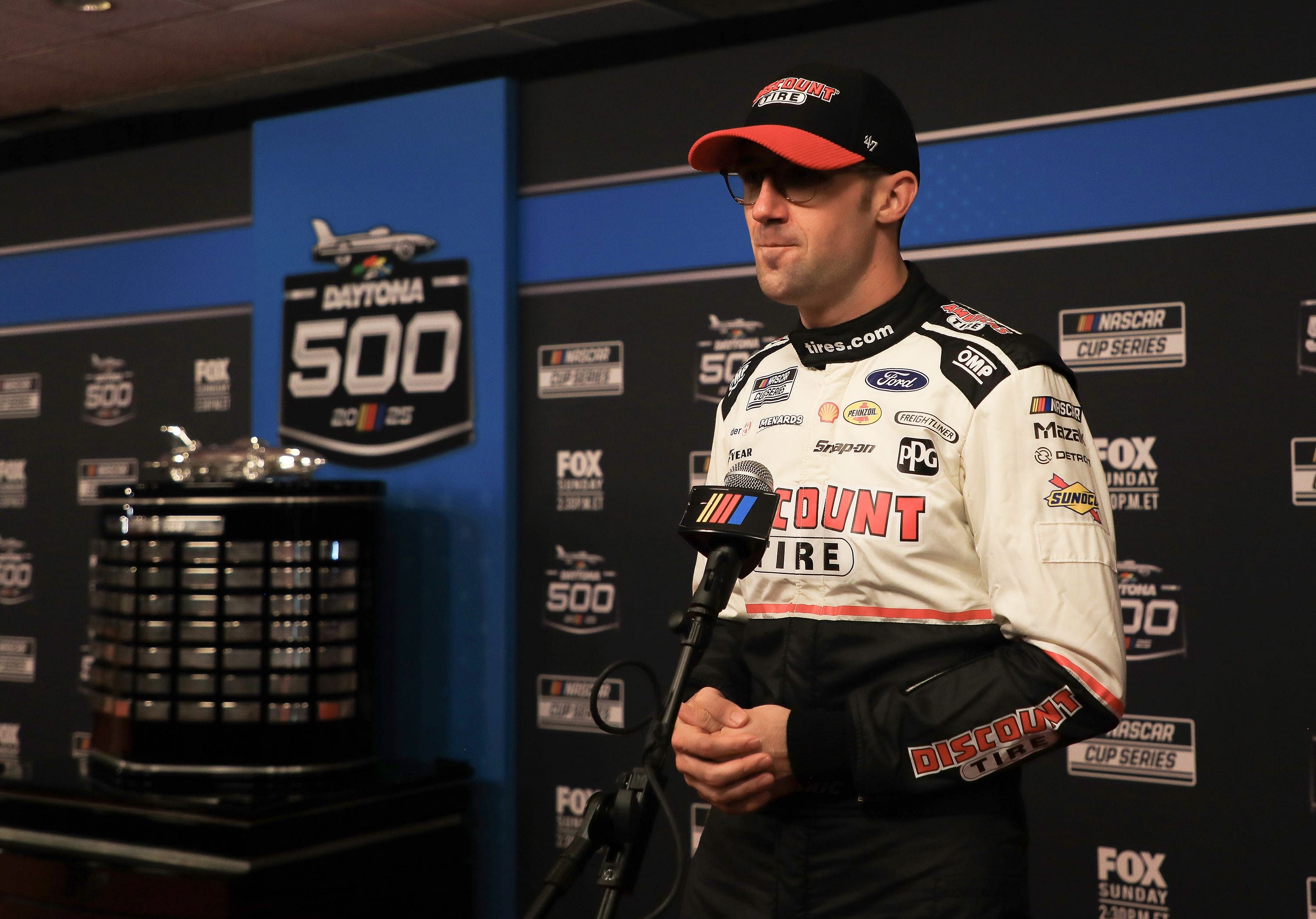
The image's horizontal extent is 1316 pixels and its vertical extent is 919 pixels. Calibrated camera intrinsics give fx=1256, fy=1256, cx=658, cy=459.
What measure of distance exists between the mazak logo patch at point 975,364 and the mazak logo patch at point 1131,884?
1.73 m

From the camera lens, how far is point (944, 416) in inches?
52.6

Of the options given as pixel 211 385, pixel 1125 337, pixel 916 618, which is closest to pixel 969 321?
pixel 916 618

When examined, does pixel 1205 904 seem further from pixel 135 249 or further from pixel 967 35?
pixel 135 249

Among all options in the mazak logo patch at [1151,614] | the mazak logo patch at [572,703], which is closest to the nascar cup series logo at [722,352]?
the mazak logo patch at [572,703]

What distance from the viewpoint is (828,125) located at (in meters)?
1.38

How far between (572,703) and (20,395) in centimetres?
253

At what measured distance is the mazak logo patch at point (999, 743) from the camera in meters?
1.20

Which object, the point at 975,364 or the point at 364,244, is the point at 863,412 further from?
the point at 364,244

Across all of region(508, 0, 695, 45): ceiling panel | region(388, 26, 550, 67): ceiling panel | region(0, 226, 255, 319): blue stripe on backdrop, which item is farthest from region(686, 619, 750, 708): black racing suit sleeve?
region(0, 226, 255, 319): blue stripe on backdrop

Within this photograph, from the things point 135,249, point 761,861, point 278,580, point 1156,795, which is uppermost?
point 135,249

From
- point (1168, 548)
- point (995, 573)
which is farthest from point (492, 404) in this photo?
point (995, 573)

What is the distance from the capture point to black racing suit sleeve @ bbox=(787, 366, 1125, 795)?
3.95ft

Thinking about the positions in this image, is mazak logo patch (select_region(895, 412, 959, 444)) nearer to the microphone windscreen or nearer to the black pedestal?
the microphone windscreen

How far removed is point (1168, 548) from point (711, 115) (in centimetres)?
153
